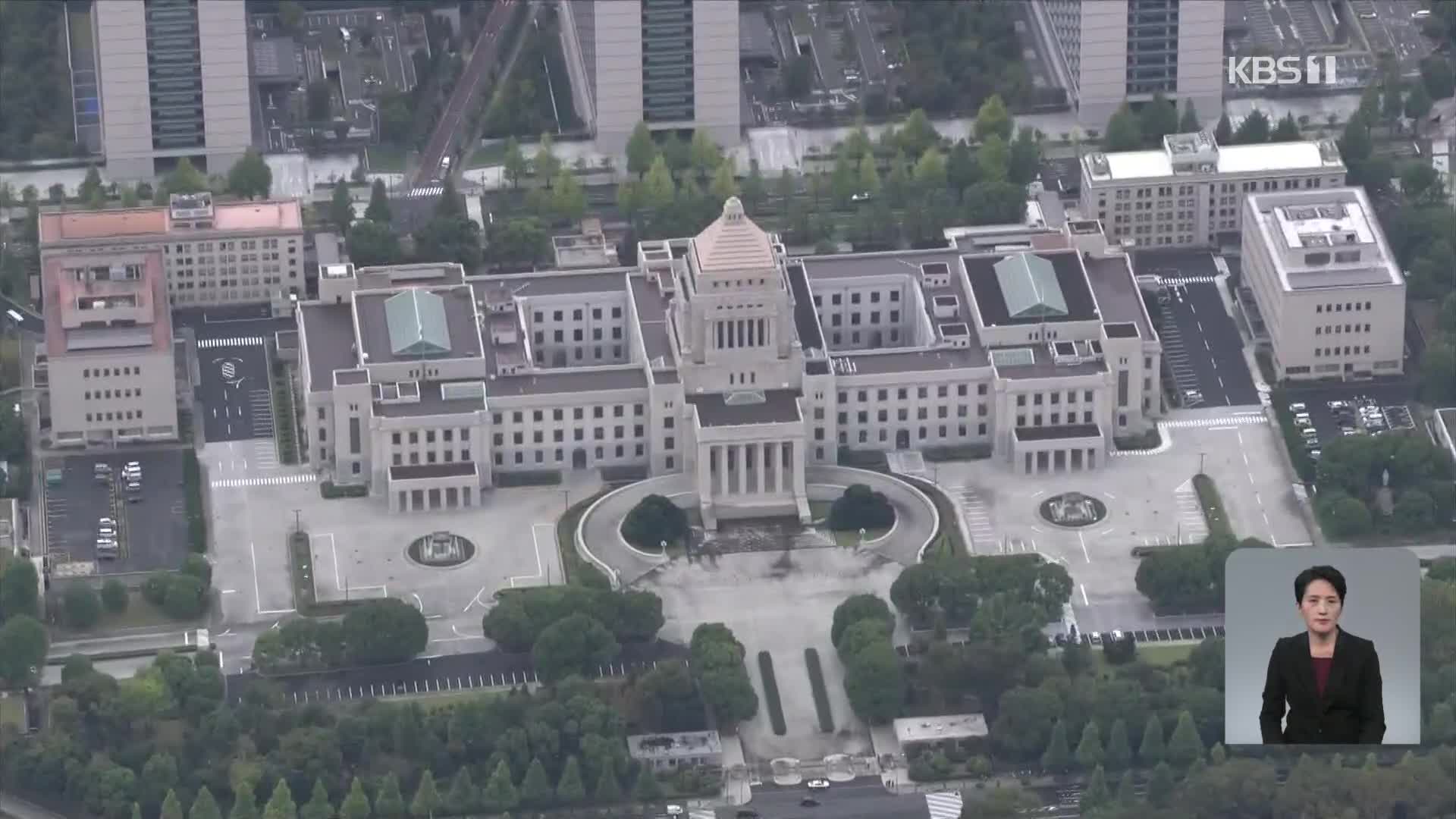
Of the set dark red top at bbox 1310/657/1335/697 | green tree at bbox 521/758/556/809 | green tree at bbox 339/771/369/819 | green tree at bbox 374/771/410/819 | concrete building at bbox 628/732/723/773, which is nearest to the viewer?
dark red top at bbox 1310/657/1335/697

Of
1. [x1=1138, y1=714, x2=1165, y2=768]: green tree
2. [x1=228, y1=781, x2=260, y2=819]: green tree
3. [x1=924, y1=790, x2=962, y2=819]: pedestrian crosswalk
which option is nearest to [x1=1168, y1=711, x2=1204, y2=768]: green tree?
[x1=1138, y1=714, x2=1165, y2=768]: green tree

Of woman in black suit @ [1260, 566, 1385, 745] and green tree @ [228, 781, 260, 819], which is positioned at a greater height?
woman in black suit @ [1260, 566, 1385, 745]

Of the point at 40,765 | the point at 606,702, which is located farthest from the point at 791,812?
the point at 40,765

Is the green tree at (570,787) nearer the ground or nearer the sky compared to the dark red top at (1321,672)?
nearer the ground

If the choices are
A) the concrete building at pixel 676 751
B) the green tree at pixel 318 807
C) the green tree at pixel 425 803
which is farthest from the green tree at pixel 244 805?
the concrete building at pixel 676 751

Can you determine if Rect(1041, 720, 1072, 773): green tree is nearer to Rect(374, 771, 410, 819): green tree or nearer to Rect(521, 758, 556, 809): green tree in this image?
Rect(521, 758, 556, 809): green tree

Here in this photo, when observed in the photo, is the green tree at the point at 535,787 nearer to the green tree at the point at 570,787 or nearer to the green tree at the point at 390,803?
the green tree at the point at 570,787

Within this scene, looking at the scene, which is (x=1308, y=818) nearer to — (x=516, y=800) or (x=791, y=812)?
(x=791, y=812)
